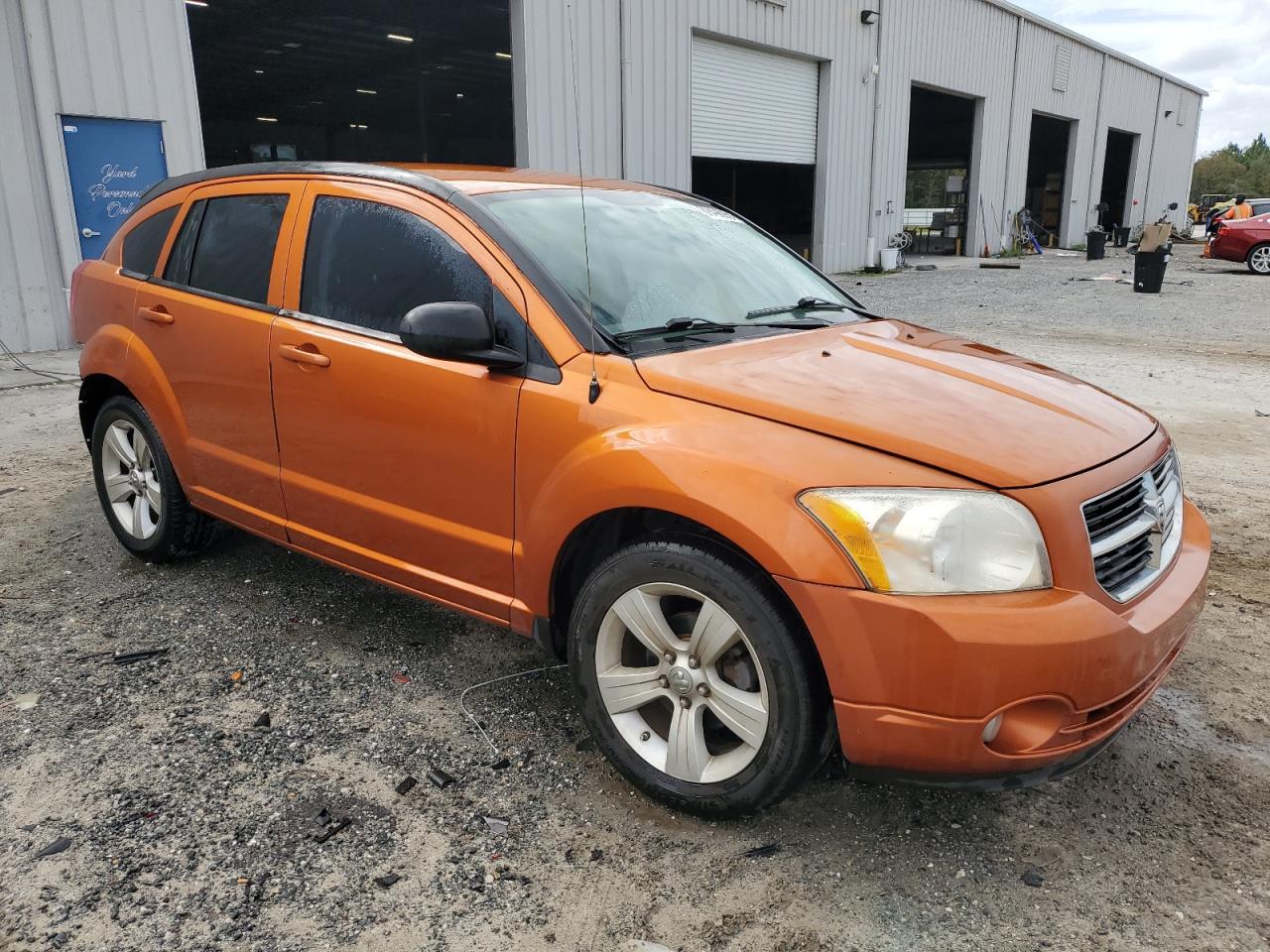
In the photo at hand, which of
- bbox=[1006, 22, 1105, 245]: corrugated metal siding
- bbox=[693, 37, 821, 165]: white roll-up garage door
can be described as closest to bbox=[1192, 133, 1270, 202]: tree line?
bbox=[1006, 22, 1105, 245]: corrugated metal siding

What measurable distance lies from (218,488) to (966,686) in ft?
9.94

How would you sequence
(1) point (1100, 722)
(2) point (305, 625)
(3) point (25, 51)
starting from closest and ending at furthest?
(1) point (1100, 722), (2) point (305, 625), (3) point (25, 51)

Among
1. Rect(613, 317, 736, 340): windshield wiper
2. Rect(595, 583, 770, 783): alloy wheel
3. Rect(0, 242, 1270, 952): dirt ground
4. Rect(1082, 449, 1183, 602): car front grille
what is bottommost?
Rect(0, 242, 1270, 952): dirt ground

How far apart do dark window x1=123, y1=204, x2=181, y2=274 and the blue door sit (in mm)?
7274

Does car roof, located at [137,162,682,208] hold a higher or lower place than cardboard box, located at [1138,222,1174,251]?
higher

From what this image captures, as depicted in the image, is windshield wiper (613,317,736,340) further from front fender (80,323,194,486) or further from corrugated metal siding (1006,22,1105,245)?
corrugated metal siding (1006,22,1105,245)

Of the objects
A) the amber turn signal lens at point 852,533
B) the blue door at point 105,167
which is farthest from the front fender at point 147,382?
the blue door at point 105,167

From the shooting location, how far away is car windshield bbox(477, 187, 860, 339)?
2.98 meters

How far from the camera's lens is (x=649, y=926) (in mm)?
2227

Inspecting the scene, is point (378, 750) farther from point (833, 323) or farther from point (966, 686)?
point (833, 323)

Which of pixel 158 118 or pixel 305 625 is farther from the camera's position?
pixel 158 118

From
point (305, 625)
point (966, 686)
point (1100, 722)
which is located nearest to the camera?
point (966, 686)

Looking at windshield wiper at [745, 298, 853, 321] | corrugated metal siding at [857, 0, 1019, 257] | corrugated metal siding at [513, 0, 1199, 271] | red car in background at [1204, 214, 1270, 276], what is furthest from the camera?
corrugated metal siding at [857, 0, 1019, 257]

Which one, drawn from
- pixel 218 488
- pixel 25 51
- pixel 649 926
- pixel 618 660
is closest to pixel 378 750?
pixel 618 660
